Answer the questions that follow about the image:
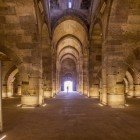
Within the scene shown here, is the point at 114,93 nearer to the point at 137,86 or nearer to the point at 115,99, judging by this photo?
the point at 115,99

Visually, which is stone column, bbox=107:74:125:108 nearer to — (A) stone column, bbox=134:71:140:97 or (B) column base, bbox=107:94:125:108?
(B) column base, bbox=107:94:125:108

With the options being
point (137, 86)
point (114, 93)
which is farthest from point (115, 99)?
point (137, 86)

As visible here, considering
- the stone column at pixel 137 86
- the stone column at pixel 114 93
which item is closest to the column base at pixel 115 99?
the stone column at pixel 114 93

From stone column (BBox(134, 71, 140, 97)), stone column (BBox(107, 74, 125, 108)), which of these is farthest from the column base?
stone column (BBox(134, 71, 140, 97))

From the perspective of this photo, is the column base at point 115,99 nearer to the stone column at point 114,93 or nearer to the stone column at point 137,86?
the stone column at point 114,93

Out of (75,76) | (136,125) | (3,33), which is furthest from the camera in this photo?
(75,76)

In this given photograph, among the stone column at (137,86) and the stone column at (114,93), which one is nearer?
the stone column at (114,93)

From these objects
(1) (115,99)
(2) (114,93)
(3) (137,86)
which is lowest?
(1) (115,99)

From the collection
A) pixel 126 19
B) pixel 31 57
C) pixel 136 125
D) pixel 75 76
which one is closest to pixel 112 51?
pixel 126 19

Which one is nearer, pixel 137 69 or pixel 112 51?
pixel 112 51

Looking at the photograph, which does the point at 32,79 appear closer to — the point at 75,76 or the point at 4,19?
the point at 4,19

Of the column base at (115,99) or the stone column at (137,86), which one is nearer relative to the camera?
the column base at (115,99)

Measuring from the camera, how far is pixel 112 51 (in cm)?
1537

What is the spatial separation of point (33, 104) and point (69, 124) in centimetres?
612
